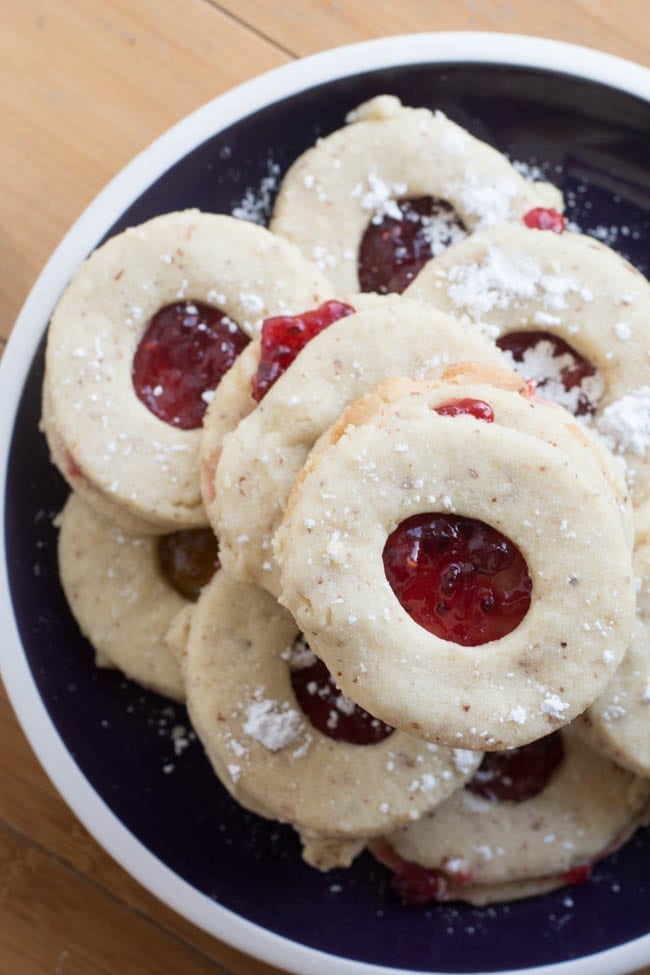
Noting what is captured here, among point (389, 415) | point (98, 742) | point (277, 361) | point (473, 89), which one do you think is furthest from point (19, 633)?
point (473, 89)

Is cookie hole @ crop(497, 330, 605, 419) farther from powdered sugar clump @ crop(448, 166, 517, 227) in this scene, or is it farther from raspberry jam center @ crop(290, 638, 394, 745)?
raspberry jam center @ crop(290, 638, 394, 745)

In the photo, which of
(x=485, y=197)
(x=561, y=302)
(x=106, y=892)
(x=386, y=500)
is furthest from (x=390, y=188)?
(x=106, y=892)

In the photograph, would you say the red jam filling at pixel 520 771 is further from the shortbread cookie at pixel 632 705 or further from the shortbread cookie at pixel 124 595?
the shortbread cookie at pixel 124 595

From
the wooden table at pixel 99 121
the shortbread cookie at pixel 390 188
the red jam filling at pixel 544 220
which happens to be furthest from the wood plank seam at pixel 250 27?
the red jam filling at pixel 544 220

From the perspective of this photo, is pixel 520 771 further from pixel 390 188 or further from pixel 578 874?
pixel 390 188

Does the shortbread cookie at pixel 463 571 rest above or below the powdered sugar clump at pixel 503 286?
below
